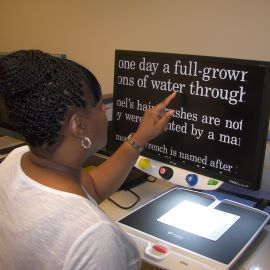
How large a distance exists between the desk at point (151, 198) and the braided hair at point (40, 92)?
1.74 feet

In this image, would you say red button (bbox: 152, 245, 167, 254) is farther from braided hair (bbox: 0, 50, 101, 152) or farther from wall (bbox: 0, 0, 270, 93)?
wall (bbox: 0, 0, 270, 93)

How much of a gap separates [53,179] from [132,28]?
1.26 metres

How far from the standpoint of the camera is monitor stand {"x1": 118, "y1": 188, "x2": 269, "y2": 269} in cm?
97

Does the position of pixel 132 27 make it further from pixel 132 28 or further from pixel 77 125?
pixel 77 125

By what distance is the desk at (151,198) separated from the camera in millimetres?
1011

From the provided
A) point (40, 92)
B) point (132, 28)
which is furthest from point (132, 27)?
point (40, 92)

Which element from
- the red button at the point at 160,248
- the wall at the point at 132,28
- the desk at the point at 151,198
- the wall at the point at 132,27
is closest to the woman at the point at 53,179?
the red button at the point at 160,248

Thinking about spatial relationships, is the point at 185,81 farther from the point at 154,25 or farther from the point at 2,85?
the point at 154,25

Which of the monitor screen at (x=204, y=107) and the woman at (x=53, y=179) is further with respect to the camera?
the monitor screen at (x=204, y=107)

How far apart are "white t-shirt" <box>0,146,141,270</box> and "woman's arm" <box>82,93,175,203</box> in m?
0.43

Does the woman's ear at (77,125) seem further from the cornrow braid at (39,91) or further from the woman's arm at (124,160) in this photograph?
the woman's arm at (124,160)

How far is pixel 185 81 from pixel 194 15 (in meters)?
0.60

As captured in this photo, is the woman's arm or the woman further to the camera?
the woman's arm

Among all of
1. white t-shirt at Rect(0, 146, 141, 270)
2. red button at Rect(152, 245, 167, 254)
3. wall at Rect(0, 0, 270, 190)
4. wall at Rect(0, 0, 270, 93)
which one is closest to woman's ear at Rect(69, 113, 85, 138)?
white t-shirt at Rect(0, 146, 141, 270)
